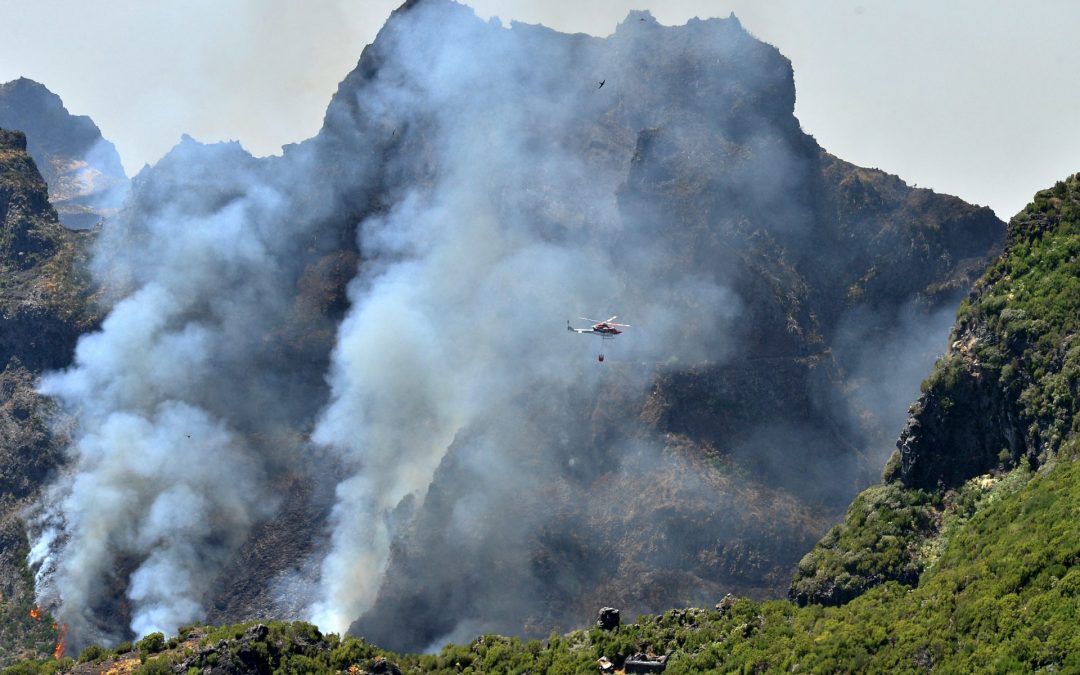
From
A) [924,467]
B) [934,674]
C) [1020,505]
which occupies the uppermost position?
[924,467]

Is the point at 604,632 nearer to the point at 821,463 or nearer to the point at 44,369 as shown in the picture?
the point at 821,463

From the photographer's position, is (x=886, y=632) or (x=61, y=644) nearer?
(x=886, y=632)

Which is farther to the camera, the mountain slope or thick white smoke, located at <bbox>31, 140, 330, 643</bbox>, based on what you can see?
thick white smoke, located at <bbox>31, 140, 330, 643</bbox>

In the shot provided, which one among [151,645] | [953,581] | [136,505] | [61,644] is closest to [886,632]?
[953,581]

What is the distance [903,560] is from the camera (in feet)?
352

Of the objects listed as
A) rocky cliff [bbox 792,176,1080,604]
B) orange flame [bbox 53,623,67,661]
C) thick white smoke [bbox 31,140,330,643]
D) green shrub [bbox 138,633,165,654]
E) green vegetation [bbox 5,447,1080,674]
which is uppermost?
thick white smoke [bbox 31,140,330,643]

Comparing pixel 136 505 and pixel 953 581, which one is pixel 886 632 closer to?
pixel 953 581

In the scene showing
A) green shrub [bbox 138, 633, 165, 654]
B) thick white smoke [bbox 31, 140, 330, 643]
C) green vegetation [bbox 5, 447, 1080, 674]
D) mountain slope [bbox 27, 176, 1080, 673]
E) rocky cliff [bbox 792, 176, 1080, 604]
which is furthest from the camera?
thick white smoke [bbox 31, 140, 330, 643]

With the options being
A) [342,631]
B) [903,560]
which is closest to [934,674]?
[903,560]

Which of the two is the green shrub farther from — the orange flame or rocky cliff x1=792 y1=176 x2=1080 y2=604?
the orange flame

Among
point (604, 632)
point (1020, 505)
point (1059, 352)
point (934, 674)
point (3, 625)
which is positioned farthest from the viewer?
point (3, 625)

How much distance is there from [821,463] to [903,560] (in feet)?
270

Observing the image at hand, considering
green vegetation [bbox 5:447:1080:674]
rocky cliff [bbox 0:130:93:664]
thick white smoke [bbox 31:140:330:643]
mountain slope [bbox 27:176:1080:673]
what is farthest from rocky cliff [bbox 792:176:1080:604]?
rocky cliff [bbox 0:130:93:664]

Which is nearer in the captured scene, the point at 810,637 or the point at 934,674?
the point at 934,674
